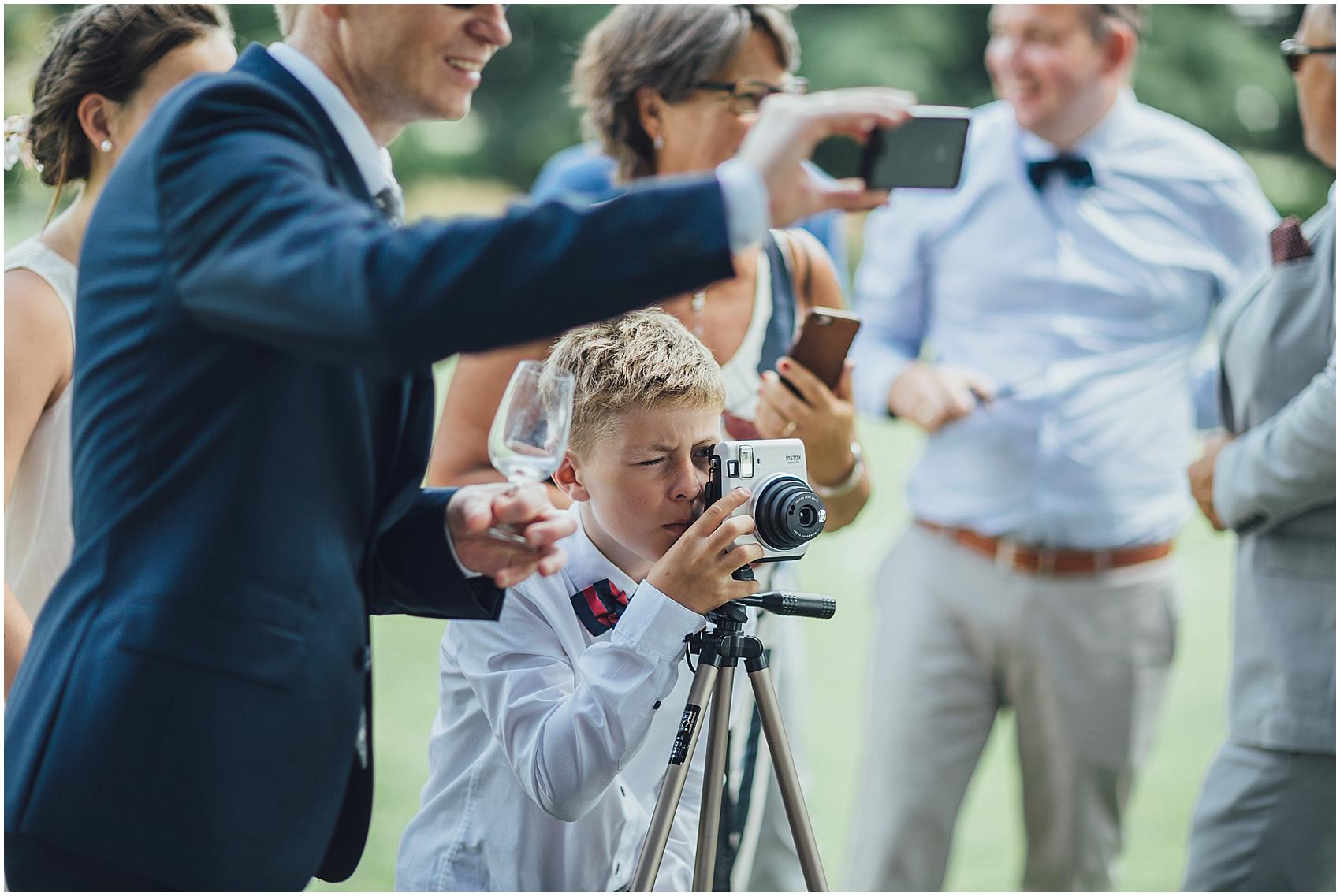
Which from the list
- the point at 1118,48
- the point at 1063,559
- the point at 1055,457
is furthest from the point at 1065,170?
the point at 1063,559

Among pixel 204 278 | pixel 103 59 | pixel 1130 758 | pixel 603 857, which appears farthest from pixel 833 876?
pixel 204 278

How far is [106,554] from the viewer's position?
1333 mm

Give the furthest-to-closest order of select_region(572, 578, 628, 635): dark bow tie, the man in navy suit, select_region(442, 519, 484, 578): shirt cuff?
select_region(572, 578, 628, 635): dark bow tie < select_region(442, 519, 484, 578): shirt cuff < the man in navy suit

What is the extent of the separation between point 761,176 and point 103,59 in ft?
4.62

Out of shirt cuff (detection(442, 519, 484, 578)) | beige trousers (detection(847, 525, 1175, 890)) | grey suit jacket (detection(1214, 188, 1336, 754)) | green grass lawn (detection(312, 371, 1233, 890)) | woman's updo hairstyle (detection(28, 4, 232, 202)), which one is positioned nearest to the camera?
shirt cuff (detection(442, 519, 484, 578))

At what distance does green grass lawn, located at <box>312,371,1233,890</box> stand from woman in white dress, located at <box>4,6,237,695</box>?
1.34 m

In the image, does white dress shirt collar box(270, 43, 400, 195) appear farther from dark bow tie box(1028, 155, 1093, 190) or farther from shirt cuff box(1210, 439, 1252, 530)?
dark bow tie box(1028, 155, 1093, 190)

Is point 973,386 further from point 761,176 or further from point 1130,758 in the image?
point 761,176

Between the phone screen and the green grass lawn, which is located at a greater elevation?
the phone screen

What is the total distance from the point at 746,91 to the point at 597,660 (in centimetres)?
124

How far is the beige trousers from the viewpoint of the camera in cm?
322

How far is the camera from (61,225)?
2.18m

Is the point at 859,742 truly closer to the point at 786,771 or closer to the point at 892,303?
the point at 892,303

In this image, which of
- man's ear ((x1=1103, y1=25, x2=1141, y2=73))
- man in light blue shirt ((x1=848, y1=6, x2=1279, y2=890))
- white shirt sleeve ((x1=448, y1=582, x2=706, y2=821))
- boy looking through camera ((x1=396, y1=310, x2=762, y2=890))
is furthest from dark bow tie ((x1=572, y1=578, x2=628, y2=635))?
man's ear ((x1=1103, y1=25, x2=1141, y2=73))
